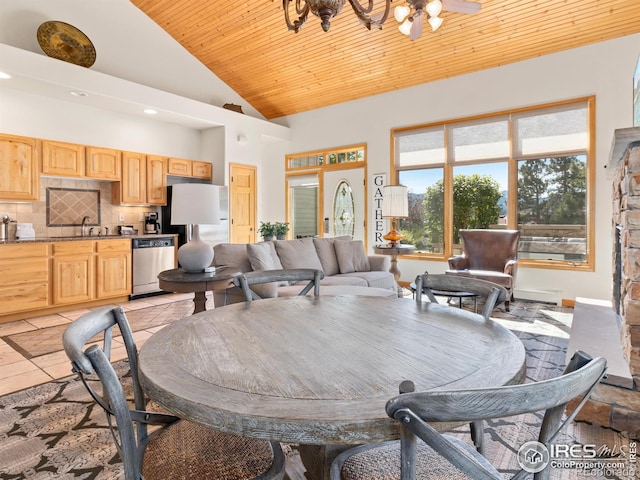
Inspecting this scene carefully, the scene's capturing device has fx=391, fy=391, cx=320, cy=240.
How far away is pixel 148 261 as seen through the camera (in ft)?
18.3

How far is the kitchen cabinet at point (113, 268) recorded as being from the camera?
16.6 feet

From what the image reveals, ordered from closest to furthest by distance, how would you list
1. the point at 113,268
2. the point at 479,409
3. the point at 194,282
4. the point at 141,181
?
the point at 479,409
the point at 194,282
the point at 113,268
the point at 141,181

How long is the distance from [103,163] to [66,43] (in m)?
1.53

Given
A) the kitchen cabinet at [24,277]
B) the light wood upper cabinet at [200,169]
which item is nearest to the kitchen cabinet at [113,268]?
the kitchen cabinet at [24,277]

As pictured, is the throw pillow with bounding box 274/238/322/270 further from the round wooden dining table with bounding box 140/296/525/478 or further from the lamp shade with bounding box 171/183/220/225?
the round wooden dining table with bounding box 140/296/525/478

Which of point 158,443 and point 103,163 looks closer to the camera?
point 158,443

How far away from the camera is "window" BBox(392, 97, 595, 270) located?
5.05 metres

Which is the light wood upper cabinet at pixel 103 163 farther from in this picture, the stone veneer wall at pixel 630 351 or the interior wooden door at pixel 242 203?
the stone veneer wall at pixel 630 351

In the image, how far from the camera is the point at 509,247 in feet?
16.6

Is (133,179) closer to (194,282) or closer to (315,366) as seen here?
(194,282)

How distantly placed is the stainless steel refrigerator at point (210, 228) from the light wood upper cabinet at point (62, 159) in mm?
1334

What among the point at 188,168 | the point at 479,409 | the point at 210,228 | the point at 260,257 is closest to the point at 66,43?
the point at 188,168

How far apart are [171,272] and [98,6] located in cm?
463

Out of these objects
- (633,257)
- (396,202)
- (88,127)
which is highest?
(88,127)
